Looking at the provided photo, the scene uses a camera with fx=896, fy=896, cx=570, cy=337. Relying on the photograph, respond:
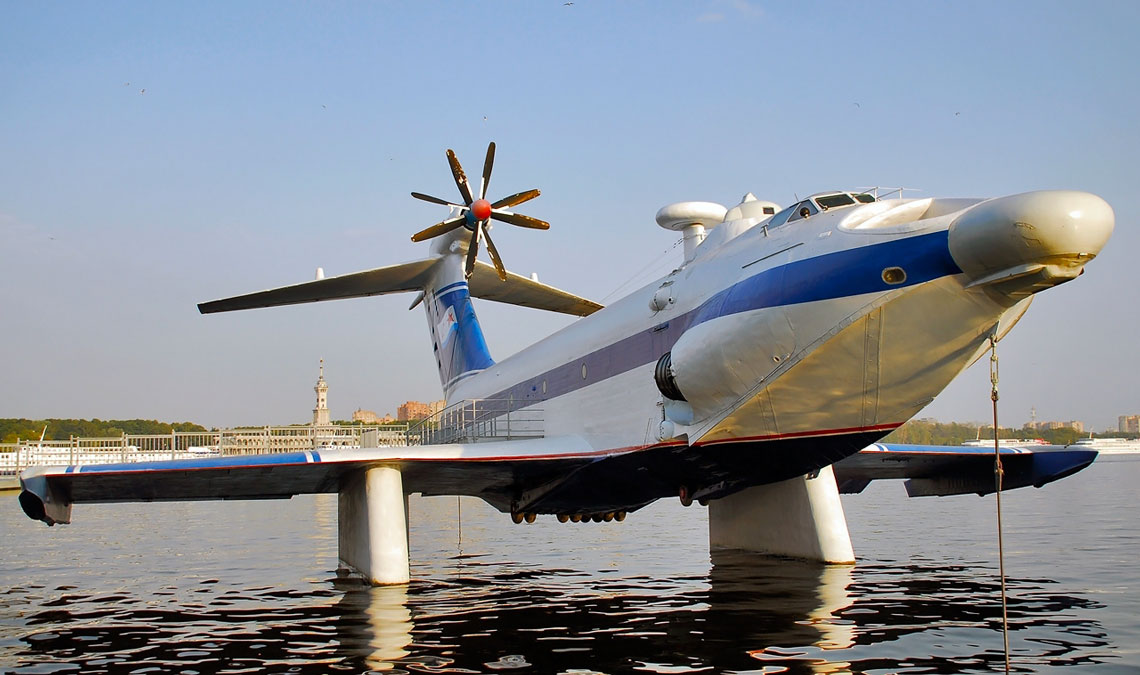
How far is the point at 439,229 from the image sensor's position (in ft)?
64.6

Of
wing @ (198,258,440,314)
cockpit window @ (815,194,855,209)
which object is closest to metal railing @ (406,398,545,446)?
wing @ (198,258,440,314)

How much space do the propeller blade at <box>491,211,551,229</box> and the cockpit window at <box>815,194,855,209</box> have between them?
34.0 ft

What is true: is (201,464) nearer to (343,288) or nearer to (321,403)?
(343,288)

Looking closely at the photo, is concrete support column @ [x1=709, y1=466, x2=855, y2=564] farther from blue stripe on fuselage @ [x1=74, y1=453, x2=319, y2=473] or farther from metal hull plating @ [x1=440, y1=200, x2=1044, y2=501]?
blue stripe on fuselage @ [x1=74, y1=453, x2=319, y2=473]

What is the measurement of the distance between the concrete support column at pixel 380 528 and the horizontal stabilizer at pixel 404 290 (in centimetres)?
628

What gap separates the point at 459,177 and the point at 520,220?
174 centimetres

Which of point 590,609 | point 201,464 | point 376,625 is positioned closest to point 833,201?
point 590,609

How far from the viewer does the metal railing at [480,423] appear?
16.6 m

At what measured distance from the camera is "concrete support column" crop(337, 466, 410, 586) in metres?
13.8

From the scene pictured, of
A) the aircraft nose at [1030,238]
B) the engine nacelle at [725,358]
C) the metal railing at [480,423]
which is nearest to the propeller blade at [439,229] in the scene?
the metal railing at [480,423]

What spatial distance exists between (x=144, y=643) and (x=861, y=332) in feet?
29.5

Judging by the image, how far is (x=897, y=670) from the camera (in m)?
8.02

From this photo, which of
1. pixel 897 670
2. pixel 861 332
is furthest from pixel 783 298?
pixel 897 670

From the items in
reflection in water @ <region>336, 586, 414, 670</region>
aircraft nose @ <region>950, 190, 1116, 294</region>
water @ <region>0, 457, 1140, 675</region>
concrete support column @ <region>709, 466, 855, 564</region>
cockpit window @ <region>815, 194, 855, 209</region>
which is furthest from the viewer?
concrete support column @ <region>709, 466, 855, 564</region>
